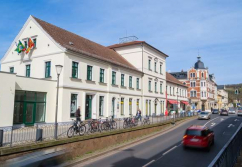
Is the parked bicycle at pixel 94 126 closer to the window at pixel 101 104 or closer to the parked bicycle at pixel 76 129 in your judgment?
the parked bicycle at pixel 76 129

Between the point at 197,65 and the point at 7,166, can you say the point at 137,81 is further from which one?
the point at 197,65

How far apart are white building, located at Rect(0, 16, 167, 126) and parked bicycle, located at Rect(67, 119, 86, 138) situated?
6.02m

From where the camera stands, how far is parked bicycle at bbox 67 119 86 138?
13677 mm

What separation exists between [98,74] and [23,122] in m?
10.6

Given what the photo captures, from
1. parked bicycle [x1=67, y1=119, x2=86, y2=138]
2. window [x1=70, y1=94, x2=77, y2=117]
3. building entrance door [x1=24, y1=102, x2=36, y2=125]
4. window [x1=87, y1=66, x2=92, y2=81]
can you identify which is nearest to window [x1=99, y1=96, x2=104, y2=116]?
window [x1=87, y1=66, x2=92, y2=81]

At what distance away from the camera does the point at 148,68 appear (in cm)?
3756

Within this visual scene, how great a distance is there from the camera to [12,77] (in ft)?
56.9

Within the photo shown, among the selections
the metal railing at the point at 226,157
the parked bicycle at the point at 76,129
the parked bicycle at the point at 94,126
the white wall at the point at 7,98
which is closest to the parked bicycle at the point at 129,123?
the parked bicycle at the point at 94,126

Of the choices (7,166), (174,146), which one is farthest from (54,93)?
(7,166)

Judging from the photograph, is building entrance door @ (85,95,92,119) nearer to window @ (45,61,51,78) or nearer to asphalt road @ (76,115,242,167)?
window @ (45,61,51,78)

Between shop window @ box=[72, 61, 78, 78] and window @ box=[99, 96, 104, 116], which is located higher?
shop window @ box=[72, 61, 78, 78]

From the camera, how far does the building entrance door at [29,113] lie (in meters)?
19.1

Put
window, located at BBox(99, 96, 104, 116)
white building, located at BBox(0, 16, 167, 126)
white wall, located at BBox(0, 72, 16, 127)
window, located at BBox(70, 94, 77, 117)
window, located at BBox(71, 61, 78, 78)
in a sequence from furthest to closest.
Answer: window, located at BBox(99, 96, 104, 116) < window, located at BBox(71, 61, 78, 78) < window, located at BBox(70, 94, 77, 117) < white building, located at BBox(0, 16, 167, 126) < white wall, located at BBox(0, 72, 16, 127)

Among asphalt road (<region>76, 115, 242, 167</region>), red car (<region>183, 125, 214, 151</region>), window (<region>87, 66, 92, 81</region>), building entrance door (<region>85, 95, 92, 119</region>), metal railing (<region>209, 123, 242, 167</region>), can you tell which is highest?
window (<region>87, 66, 92, 81</region>)
